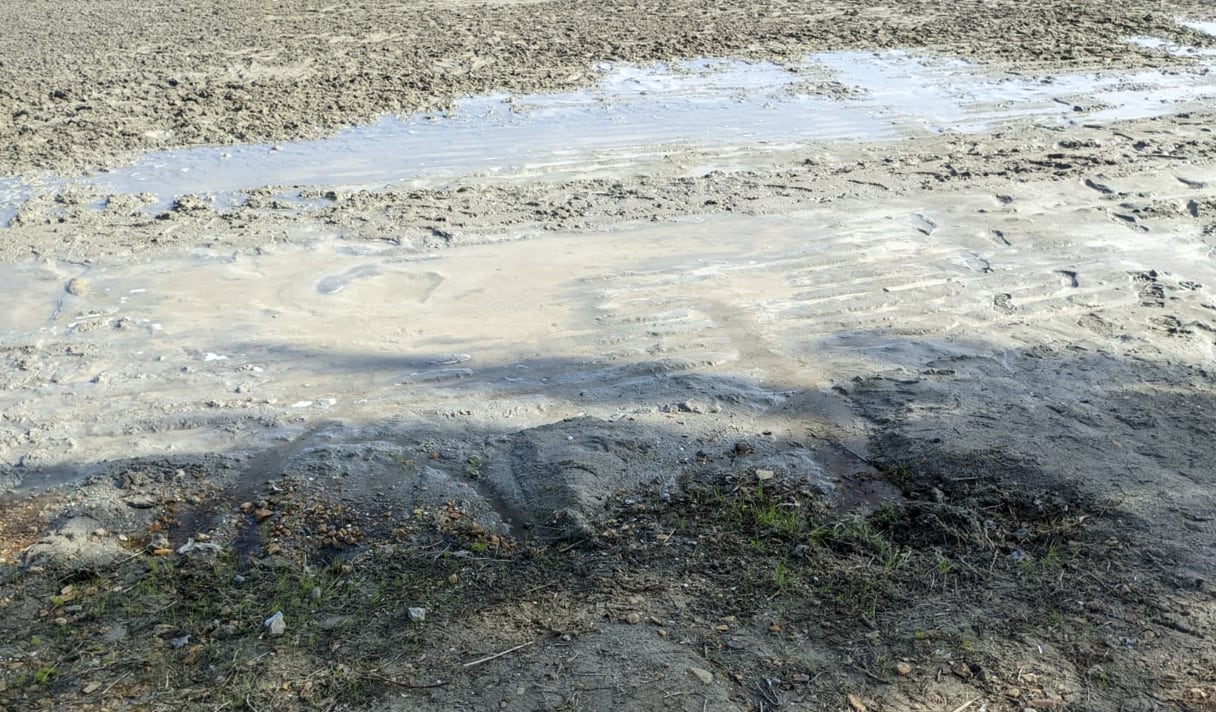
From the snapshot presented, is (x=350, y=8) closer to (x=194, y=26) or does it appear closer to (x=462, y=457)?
(x=194, y=26)

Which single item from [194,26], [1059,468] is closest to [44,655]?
[1059,468]

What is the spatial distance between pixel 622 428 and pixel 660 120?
20.2 ft

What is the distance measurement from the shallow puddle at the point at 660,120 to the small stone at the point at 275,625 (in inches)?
215

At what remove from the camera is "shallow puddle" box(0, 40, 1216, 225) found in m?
9.42

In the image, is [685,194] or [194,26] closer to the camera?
[685,194]

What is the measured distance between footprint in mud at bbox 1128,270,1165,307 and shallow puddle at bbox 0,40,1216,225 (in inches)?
136

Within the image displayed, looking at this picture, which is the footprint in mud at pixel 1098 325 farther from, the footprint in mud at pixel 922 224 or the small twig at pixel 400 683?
the small twig at pixel 400 683

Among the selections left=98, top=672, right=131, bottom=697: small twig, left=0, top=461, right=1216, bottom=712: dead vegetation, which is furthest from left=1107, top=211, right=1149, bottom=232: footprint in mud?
left=98, top=672, right=131, bottom=697: small twig

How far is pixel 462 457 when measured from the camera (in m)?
5.39

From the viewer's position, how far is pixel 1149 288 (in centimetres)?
741

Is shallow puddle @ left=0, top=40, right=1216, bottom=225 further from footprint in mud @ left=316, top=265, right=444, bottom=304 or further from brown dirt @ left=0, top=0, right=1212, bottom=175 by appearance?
footprint in mud @ left=316, top=265, right=444, bottom=304

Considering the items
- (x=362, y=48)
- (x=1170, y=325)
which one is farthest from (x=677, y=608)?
(x=362, y=48)

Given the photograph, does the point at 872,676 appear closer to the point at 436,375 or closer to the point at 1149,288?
the point at 436,375

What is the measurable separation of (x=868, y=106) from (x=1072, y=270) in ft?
14.5
